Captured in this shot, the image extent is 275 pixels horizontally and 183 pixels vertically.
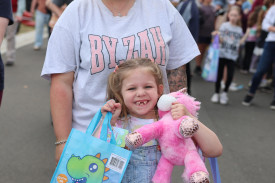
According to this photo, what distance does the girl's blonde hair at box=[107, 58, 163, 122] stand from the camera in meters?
1.94

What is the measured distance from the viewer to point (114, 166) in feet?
5.75

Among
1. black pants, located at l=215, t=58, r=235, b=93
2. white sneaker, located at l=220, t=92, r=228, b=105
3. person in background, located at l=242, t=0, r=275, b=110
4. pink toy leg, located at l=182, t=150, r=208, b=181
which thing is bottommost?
white sneaker, located at l=220, t=92, r=228, b=105

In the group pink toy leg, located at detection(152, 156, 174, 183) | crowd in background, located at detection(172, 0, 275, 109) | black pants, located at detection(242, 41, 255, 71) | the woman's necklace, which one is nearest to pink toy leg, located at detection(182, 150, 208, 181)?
pink toy leg, located at detection(152, 156, 174, 183)

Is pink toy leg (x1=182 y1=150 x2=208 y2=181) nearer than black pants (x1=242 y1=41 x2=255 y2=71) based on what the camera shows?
Yes

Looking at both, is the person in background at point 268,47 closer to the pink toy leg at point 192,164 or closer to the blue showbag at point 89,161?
the pink toy leg at point 192,164

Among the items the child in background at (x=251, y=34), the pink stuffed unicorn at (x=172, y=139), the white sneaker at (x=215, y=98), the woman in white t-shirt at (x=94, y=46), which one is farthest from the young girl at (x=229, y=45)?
the pink stuffed unicorn at (x=172, y=139)

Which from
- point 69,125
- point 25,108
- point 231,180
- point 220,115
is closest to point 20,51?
point 25,108

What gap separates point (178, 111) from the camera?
181cm

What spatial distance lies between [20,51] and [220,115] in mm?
6273

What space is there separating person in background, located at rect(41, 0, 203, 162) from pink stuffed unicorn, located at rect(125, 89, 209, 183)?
31 cm

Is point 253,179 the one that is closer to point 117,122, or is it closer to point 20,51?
point 117,122

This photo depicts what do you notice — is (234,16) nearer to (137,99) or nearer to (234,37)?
(234,37)

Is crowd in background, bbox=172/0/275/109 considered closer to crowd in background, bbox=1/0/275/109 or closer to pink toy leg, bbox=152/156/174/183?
crowd in background, bbox=1/0/275/109

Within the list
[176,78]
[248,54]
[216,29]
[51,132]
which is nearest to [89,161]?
[176,78]
